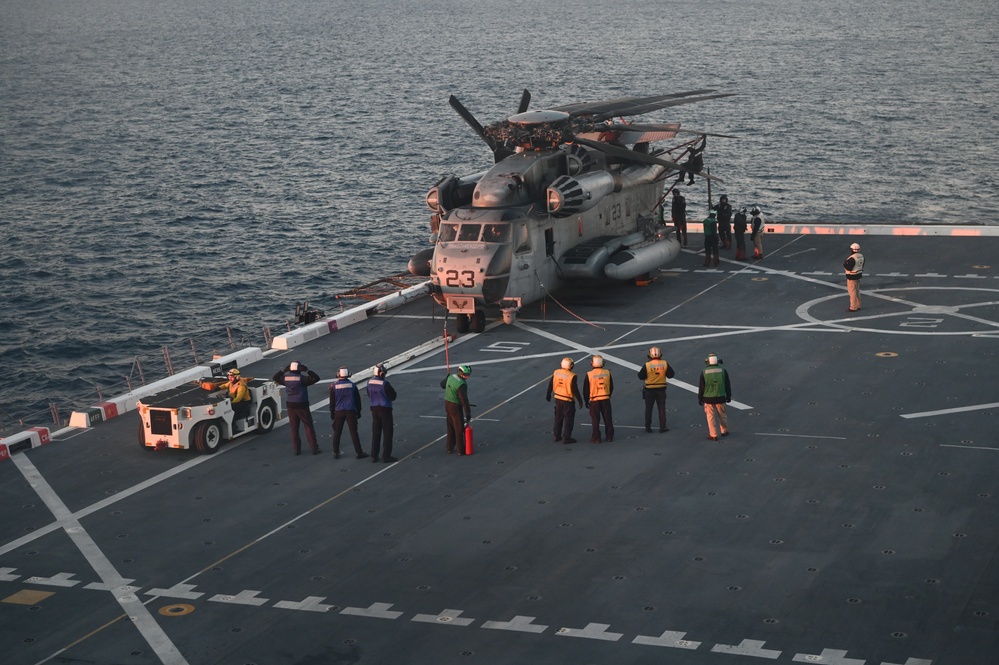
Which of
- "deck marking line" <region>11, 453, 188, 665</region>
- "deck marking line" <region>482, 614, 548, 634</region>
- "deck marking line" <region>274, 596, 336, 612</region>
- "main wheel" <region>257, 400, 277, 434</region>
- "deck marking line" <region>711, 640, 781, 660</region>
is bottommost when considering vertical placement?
"deck marking line" <region>711, 640, 781, 660</region>

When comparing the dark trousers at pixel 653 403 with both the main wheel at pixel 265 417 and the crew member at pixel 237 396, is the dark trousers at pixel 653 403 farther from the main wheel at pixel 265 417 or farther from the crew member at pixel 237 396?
the crew member at pixel 237 396

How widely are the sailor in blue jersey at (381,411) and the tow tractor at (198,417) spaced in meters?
3.49

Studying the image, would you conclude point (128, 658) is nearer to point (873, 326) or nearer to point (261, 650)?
point (261, 650)

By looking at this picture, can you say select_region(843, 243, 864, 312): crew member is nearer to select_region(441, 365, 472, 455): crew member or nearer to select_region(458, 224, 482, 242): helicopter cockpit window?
select_region(458, 224, 482, 242): helicopter cockpit window

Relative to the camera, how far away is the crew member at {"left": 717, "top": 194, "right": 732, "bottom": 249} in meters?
47.8

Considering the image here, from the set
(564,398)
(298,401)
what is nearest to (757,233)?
(564,398)

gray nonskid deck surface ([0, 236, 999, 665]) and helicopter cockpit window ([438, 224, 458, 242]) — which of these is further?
helicopter cockpit window ([438, 224, 458, 242])

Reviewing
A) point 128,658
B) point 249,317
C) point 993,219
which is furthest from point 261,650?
point 993,219

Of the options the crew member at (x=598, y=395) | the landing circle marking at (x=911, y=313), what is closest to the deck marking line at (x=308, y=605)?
the crew member at (x=598, y=395)

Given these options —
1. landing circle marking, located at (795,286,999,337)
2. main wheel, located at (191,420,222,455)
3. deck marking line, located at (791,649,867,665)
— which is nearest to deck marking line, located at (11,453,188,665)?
main wheel, located at (191,420,222,455)

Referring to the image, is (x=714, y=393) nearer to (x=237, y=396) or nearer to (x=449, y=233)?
(x=237, y=396)

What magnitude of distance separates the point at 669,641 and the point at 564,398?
32.3 ft

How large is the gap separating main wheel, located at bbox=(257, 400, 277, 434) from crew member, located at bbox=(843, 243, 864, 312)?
1776 centimetres

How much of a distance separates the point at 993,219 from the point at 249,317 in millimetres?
43030
